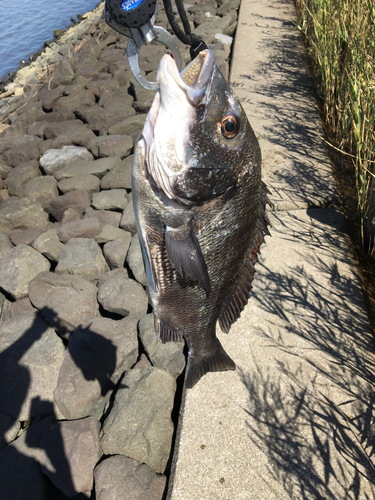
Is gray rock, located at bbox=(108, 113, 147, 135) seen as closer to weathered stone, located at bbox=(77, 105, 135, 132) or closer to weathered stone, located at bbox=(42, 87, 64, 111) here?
weathered stone, located at bbox=(77, 105, 135, 132)

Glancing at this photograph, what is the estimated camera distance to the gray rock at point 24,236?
3.99 m

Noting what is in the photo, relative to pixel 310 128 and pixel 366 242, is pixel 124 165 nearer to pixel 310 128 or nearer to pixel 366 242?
pixel 310 128

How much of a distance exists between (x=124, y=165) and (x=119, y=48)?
5.52 meters

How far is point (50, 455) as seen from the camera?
2377 mm

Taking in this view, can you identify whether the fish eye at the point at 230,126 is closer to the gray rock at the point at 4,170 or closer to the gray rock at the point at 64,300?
the gray rock at the point at 64,300

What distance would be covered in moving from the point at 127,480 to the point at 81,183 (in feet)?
10.8

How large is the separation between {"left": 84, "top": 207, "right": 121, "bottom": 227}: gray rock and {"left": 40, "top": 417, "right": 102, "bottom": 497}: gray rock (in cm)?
210

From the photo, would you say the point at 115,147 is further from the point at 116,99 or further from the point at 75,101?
the point at 75,101

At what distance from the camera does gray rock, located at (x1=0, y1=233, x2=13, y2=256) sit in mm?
3907

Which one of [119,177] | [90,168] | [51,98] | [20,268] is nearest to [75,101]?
[51,98]

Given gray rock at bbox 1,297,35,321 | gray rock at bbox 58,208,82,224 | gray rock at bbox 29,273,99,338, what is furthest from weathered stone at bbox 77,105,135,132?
gray rock at bbox 1,297,35,321

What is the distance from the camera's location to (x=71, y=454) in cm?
231

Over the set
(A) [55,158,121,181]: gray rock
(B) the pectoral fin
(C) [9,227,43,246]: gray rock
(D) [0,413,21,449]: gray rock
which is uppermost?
(B) the pectoral fin

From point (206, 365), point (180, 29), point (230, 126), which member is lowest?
point (206, 365)
